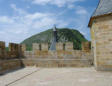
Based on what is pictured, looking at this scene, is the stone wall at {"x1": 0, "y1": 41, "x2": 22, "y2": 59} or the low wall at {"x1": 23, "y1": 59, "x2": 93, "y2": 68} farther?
the low wall at {"x1": 23, "y1": 59, "x2": 93, "y2": 68}

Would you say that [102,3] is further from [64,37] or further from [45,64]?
[64,37]

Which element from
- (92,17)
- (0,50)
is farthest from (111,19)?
(0,50)

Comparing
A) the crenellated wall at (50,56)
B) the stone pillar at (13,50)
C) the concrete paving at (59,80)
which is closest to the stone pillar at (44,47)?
the crenellated wall at (50,56)

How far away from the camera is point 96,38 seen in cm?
650

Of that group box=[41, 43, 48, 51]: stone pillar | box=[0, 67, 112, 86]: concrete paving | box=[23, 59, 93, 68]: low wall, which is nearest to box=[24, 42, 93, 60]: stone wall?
box=[41, 43, 48, 51]: stone pillar

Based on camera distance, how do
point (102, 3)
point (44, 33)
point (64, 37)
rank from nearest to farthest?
point (102, 3), point (64, 37), point (44, 33)

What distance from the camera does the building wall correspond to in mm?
6247

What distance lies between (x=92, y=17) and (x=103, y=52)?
190 centimetres

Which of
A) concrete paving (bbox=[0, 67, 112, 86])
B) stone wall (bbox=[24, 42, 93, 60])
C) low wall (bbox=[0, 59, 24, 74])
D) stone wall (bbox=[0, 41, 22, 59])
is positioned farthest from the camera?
stone wall (bbox=[24, 42, 93, 60])

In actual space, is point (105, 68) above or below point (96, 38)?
Result: below

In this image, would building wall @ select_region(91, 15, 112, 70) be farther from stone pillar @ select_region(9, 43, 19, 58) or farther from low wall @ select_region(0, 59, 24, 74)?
stone pillar @ select_region(9, 43, 19, 58)

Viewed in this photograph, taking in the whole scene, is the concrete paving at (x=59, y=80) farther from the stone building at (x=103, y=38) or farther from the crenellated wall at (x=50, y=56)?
the crenellated wall at (x=50, y=56)

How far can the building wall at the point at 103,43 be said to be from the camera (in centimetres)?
625

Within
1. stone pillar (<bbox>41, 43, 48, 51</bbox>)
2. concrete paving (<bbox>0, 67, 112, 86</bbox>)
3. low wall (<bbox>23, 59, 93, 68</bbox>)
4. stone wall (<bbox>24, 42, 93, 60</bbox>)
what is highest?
stone pillar (<bbox>41, 43, 48, 51</bbox>)
